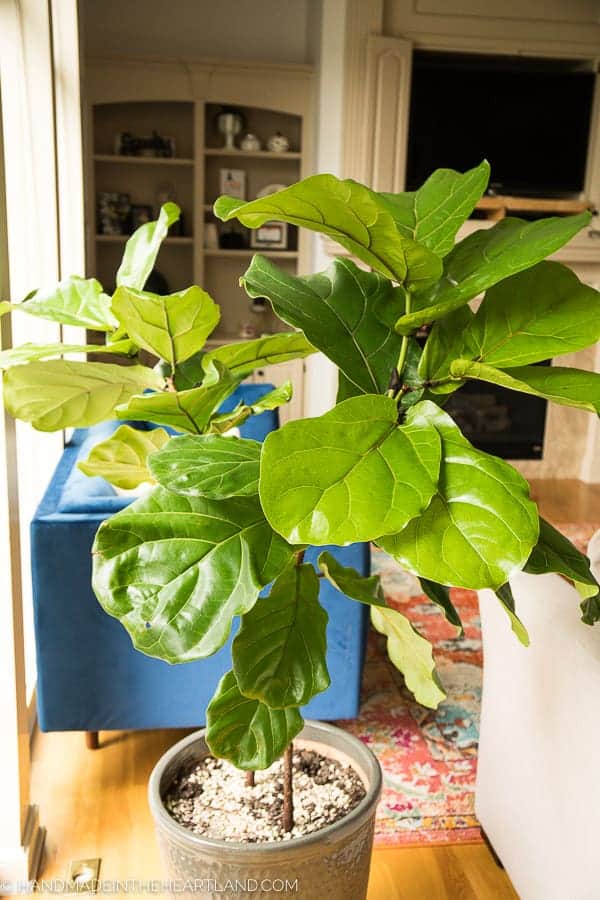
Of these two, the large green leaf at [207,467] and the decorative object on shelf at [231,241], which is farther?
the decorative object on shelf at [231,241]

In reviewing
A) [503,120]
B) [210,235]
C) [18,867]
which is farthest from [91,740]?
[503,120]

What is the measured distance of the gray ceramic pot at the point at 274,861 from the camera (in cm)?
112

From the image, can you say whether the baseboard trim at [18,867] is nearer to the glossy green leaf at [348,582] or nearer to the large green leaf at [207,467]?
the glossy green leaf at [348,582]

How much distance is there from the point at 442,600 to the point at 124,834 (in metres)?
1.23

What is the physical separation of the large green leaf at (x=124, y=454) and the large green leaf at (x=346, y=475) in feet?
1.32

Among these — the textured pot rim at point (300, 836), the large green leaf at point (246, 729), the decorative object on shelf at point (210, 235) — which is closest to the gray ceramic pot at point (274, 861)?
the textured pot rim at point (300, 836)

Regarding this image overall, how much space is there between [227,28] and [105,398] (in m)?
4.64

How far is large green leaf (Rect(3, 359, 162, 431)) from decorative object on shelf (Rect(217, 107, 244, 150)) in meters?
4.29

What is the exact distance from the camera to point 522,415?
4957mm

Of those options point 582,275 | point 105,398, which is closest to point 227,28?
point 582,275

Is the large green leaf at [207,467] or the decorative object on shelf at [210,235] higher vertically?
the decorative object on shelf at [210,235]

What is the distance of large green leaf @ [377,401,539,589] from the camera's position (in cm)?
77

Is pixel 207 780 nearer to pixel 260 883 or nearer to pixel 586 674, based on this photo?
pixel 260 883

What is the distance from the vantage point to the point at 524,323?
0.91 meters
